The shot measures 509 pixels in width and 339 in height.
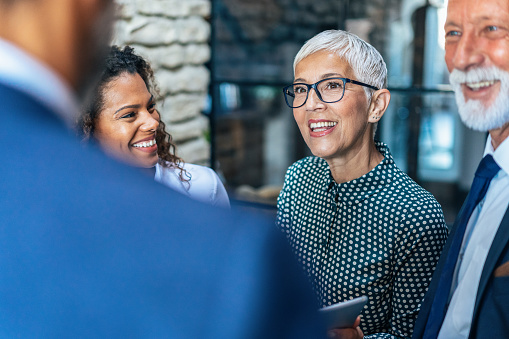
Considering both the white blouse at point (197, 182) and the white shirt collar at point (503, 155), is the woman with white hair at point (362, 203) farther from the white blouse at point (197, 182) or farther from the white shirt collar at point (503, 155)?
the white blouse at point (197, 182)

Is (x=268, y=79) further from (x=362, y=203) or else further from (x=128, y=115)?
(x=362, y=203)

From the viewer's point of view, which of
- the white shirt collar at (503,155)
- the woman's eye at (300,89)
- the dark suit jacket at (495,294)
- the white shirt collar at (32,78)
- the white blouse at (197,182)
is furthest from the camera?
the white blouse at (197,182)

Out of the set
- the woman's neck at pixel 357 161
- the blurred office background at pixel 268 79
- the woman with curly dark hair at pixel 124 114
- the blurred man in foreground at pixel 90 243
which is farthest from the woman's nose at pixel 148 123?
the blurred man in foreground at pixel 90 243

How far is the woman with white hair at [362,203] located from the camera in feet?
4.80

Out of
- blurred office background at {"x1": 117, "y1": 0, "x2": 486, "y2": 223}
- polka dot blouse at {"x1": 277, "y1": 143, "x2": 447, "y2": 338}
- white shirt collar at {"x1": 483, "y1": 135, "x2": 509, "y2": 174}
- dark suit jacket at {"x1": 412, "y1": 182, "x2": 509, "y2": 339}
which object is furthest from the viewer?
blurred office background at {"x1": 117, "y1": 0, "x2": 486, "y2": 223}

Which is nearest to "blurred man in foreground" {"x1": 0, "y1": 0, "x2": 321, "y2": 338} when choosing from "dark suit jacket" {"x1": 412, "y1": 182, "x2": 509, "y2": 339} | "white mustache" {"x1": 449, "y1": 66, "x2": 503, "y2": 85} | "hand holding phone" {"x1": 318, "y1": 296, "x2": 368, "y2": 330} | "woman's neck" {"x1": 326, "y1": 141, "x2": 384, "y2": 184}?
"hand holding phone" {"x1": 318, "y1": 296, "x2": 368, "y2": 330}

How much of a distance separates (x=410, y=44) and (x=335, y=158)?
14.2 feet

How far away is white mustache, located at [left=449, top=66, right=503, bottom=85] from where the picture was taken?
110 cm

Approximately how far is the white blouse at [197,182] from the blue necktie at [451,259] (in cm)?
80

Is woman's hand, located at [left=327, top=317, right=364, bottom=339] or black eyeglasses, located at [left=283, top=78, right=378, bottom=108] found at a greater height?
black eyeglasses, located at [left=283, top=78, right=378, bottom=108]

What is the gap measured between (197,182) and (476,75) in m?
1.04

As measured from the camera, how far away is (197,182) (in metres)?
1.87

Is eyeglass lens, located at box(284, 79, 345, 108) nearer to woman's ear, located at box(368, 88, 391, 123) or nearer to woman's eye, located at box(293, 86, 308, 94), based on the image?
woman's eye, located at box(293, 86, 308, 94)

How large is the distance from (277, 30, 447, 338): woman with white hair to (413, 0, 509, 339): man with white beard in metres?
0.18
